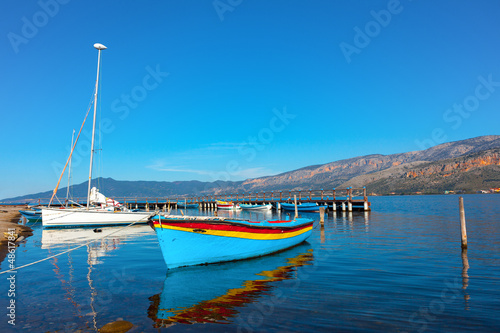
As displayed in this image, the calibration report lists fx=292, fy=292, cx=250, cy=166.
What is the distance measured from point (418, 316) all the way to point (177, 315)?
6337 millimetres

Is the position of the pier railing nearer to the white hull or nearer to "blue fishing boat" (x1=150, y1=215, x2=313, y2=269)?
the white hull

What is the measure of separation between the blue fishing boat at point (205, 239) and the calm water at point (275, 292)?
562 mm

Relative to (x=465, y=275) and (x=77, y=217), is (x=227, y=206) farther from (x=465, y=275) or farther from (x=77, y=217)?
(x=465, y=275)

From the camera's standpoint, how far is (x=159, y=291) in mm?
10070

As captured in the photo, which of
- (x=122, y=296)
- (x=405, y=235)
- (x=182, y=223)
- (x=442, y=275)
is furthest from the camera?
(x=405, y=235)

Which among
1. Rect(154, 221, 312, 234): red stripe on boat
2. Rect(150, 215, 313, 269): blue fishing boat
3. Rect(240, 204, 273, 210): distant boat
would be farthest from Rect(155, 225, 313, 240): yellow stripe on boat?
Rect(240, 204, 273, 210): distant boat

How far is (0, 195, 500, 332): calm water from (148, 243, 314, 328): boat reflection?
0.04 metres

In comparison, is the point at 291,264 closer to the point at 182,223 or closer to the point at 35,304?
the point at 182,223

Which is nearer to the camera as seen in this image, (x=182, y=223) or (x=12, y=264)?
(x=182, y=223)

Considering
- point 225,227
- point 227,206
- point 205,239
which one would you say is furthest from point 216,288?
point 227,206

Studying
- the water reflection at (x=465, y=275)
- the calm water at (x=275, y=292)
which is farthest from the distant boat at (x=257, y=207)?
the water reflection at (x=465, y=275)

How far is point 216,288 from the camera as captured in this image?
407 inches

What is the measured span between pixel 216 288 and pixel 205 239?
9.49 ft

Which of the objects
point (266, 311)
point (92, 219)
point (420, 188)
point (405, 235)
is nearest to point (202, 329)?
point (266, 311)
